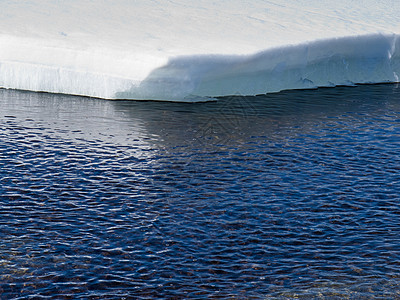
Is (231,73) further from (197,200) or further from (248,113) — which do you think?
(197,200)

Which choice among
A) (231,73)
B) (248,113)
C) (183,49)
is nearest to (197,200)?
(248,113)

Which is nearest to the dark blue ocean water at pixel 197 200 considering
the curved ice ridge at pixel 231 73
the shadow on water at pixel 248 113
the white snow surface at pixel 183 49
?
the shadow on water at pixel 248 113

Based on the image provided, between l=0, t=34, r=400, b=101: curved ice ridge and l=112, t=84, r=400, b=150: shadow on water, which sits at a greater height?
l=0, t=34, r=400, b=101: curved ice ridge

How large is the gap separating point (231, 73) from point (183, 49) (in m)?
1.05

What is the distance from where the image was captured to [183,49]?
1300cm

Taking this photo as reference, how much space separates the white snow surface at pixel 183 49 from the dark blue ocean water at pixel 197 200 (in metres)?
0.51

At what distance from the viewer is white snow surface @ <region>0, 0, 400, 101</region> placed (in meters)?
12.7

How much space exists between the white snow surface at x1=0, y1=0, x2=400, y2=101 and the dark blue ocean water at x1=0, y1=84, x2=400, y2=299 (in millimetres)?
510

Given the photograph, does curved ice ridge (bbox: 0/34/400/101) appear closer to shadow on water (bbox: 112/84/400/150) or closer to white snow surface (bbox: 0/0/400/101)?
white snow surface (bbox: 0/0/400/101)

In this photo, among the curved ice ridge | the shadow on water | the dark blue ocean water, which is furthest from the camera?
the curved ice ridge

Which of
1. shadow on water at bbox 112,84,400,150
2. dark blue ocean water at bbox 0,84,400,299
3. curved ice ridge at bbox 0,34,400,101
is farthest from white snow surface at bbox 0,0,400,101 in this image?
dark blue ocean water at bbox 0,84,400,299

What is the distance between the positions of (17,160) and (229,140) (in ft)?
11.1

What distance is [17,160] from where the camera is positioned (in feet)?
31.4

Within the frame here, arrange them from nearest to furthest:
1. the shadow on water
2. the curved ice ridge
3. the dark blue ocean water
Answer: the dark blue ocean water, the shadow on water, the curved ice ridge
